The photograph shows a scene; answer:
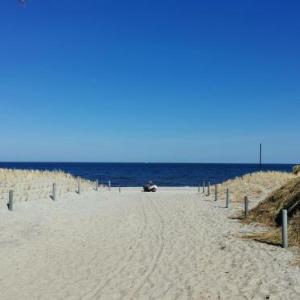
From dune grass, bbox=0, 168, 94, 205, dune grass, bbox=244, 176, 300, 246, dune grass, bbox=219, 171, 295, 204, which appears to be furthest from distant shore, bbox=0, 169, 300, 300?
dune grass, bbox=219, 171, 295, 204

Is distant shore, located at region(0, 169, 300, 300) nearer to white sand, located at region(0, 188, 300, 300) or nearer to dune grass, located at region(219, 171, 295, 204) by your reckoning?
white sand, located at region(0, 188, 300, 300)

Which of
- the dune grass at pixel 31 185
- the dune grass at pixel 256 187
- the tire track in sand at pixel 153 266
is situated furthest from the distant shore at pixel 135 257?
the dune grass at pixel 256 187

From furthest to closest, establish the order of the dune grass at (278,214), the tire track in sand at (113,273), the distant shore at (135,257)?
the dune grass at (278,214), the distant shore at (135,257), the tire track in sand at (113,273)

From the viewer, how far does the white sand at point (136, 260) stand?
993 centimetres

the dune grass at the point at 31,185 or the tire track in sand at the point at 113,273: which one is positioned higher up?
the dune grass at the point at 31,185

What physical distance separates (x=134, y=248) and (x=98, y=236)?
3025mm

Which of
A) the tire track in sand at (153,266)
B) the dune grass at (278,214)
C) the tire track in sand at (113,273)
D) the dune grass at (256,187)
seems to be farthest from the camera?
the dune grass at (256,187)

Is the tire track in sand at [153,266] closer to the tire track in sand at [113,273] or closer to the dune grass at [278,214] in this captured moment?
the tire track in sand at [113,273]

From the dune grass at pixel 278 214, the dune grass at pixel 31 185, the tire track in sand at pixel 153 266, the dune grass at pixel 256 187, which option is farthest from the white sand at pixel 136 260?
the dune grass at pixel 256 187

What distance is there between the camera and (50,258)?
44.1 ft

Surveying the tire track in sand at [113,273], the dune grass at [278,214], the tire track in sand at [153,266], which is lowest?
the tire track in sand at [113,273]

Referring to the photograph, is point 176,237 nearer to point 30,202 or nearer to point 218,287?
point 218,287

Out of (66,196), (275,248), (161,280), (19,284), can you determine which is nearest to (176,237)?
(275,248)

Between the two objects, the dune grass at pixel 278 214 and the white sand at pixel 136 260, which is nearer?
the white sand at pixel 136 260
